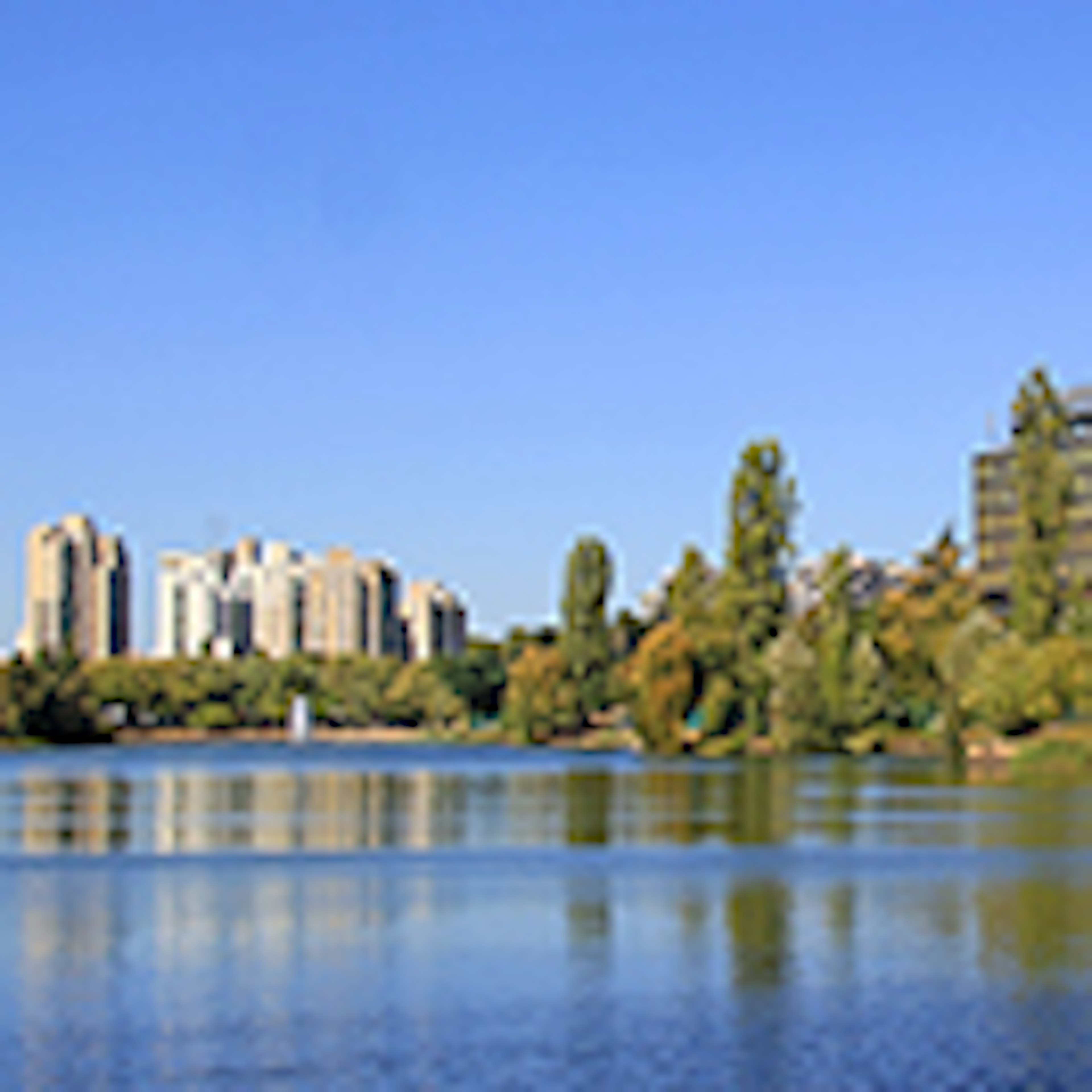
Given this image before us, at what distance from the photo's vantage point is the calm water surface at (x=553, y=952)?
91.2 ft

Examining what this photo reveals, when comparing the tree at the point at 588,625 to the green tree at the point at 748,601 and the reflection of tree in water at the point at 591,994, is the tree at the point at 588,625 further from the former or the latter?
the reflection of tree in water at the point at 591,994

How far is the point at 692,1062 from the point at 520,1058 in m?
2.19

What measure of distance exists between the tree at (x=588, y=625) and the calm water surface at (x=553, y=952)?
110 meters

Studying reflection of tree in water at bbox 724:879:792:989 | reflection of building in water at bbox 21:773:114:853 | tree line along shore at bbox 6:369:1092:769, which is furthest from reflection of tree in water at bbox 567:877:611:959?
tree line along shore at bbox 6:369:1092:769

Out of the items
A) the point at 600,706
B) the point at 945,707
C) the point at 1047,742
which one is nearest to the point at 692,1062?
the point at 1047,742

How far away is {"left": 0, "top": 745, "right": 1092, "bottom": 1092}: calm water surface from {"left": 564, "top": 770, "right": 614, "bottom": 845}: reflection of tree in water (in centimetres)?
47

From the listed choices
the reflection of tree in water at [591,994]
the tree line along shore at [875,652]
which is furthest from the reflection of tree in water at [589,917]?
the tree line along shore at [875,652]

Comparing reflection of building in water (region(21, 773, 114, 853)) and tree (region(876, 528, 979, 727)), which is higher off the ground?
tree (region(876, 528, 979, 727))

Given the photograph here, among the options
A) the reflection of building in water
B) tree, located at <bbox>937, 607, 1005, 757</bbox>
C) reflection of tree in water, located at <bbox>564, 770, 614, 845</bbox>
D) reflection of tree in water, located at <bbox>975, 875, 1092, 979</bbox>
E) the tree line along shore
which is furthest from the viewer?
tree, located at <bbox>937, 607, 1005, 757</bbox>

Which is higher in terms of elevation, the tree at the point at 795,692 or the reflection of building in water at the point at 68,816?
the tree at the point at 795,692

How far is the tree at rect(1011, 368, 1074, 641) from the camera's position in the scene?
438 feet

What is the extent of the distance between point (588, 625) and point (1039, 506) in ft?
198

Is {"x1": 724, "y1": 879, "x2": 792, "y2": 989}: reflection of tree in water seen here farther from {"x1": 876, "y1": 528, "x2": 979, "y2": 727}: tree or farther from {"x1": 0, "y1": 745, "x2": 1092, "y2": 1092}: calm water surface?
{"x1": 876, "y1": 528, "x2": 979, "y2": 727}: tree

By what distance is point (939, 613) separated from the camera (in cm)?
15962
